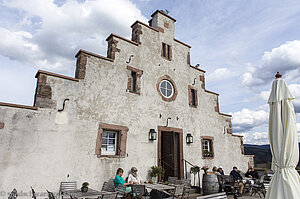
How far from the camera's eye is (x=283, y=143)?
3971mm

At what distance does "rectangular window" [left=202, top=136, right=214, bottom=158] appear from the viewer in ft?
36.4

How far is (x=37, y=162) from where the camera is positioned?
20.7 feet

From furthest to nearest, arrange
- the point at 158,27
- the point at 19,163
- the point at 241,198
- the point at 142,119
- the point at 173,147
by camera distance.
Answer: the point at 158,27
the point at 173,147
the point at 142,119
the point at 241,198
the point at 19,163

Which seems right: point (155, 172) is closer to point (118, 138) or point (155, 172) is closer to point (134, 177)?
point (134, 177)

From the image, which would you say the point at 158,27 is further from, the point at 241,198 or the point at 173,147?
the point at 241,198

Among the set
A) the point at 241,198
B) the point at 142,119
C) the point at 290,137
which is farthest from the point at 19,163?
the point at 241,198

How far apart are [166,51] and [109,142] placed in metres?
5.82

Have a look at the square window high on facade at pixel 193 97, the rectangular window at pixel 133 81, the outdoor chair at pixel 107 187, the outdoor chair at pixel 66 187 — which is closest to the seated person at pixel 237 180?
the square window high on facade at pixel 193 97

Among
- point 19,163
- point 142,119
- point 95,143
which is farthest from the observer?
point 142,119

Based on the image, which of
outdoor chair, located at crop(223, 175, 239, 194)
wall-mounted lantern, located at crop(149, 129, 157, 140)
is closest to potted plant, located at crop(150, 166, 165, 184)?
wall-mounted lantern, located at crop(149, 129, 157, 140)

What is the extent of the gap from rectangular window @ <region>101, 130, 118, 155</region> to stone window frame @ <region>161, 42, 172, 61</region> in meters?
5.05

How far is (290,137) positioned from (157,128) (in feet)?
19.8

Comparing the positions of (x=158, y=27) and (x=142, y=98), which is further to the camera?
(x=158, y=27)

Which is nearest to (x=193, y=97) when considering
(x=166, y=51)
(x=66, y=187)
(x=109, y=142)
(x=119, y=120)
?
(x=166, y=51)
